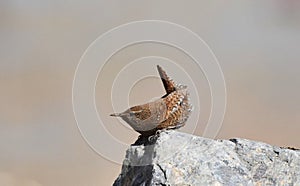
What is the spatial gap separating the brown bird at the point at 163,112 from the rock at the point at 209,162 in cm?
8

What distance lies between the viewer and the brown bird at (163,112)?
2.08m

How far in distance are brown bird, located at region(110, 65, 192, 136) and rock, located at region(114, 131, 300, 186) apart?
77 millimetres

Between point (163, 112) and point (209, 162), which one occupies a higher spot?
point (163, 112)

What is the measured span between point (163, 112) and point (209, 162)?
14.7 inches

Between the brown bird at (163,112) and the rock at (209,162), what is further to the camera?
the brown bird at (163,112)

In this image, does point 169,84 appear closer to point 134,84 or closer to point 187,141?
point 134,84

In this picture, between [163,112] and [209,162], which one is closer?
[209,162]

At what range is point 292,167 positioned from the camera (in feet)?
6.46

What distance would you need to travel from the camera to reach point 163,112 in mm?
2098

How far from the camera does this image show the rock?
1.83m

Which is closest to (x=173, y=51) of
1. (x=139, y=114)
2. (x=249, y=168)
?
(x=139, y=114)

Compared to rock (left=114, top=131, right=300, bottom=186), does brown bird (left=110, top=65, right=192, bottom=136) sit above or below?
above

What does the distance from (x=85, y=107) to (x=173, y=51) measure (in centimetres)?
53

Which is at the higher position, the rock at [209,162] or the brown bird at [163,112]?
the brown bird at [163,112]
